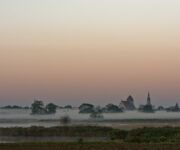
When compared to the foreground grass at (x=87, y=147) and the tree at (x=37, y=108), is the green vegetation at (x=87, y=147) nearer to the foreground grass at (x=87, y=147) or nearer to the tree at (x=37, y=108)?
the foreground grass at (x=87, y=147)

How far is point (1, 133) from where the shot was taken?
236 feet

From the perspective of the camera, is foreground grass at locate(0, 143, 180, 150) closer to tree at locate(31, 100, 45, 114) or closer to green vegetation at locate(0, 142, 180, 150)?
green vegetation at locate(0, 142, 180, 150)

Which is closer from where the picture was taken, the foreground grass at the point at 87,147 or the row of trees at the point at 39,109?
A: the foreground grass at the point at 87,147

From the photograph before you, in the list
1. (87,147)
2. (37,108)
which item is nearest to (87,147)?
(87,147)

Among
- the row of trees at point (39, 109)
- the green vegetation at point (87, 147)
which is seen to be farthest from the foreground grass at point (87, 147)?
the row of trees at point (39, 109)

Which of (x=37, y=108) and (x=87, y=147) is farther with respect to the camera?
(x=37, y=108)

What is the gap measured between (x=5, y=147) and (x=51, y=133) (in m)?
29.3

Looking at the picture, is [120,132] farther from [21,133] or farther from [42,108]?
[42,108]

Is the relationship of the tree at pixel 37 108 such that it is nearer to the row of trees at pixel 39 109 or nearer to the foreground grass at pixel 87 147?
the row of trees at pixel 39 109

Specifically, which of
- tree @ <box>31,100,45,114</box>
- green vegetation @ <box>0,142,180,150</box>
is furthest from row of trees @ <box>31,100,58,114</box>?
green vegetation @ <box>0,142,180,150</box>

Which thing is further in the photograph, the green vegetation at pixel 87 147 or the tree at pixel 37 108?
the tree at pixel 37 108

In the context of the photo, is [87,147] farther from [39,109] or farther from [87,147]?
[39,109]

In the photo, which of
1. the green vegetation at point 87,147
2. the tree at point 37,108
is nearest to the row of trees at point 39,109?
the tree at point 37,108

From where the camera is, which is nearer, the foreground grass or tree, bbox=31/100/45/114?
the foreground grass
